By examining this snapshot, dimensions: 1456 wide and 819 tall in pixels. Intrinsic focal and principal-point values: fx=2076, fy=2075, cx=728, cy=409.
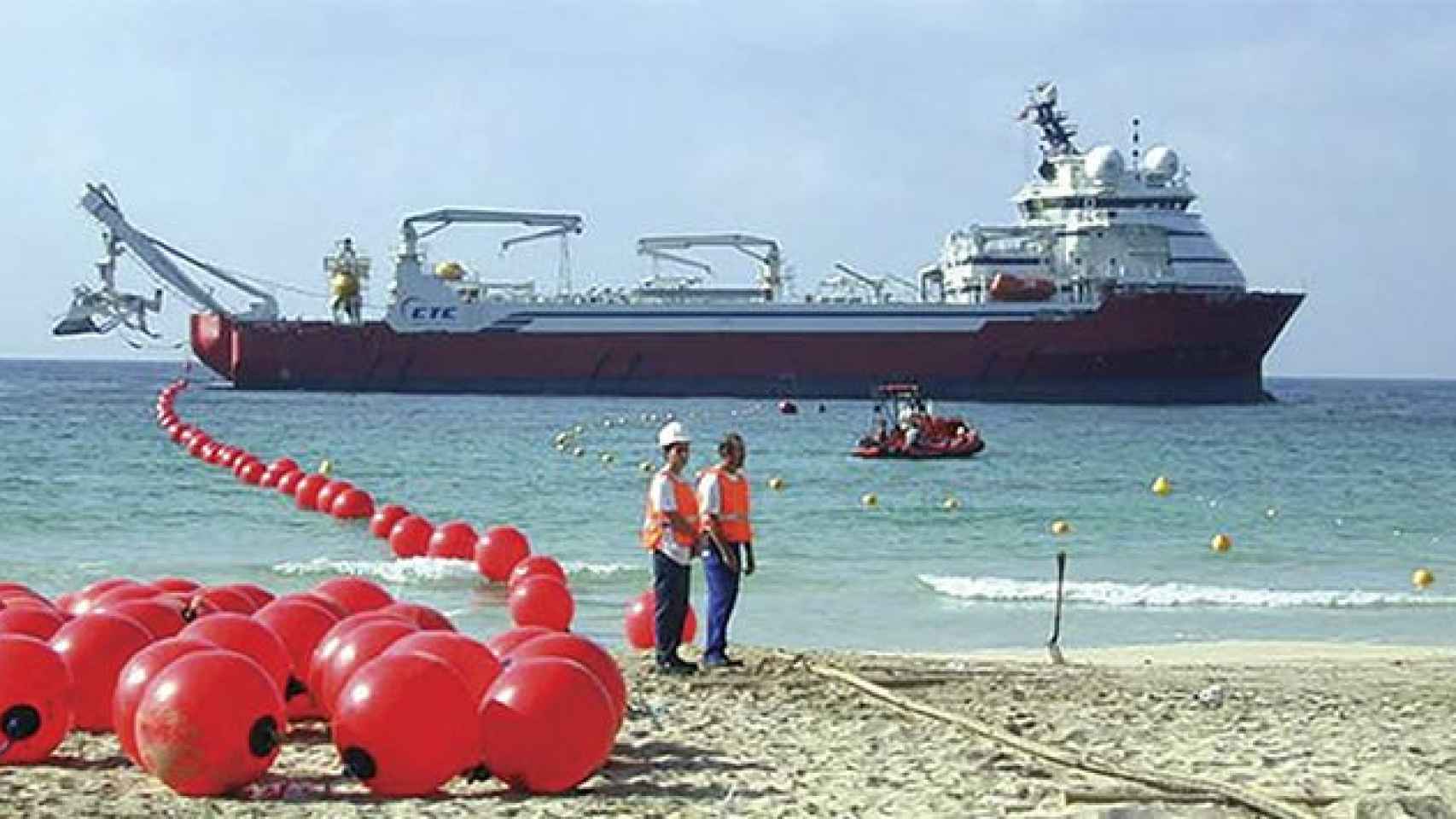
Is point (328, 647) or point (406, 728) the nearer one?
point (406, 728)

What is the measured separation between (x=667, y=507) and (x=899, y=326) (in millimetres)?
50224

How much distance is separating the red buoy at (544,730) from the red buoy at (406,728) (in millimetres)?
85

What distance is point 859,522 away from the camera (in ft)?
83.1

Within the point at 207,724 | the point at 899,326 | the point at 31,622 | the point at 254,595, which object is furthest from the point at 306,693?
the point at 899,326

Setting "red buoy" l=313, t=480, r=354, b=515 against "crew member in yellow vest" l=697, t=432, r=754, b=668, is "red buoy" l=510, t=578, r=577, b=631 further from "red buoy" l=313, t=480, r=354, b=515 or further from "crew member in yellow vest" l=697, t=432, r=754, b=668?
"red buoy" l=313, t=480, r=354, b=515

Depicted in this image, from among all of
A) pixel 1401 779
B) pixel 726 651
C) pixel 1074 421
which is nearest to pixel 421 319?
pixel 1074 421

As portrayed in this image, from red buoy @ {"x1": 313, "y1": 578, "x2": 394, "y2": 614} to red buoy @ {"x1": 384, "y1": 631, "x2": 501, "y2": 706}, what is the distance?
2.27 metres

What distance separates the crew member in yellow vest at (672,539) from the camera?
958 cm

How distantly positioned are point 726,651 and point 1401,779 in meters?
4.31

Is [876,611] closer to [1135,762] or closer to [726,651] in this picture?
[726,651]

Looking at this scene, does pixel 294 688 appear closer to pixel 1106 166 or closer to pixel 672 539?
pixel 672 539

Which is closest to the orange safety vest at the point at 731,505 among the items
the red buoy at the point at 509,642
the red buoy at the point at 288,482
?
the red buoy at the point at 509,642

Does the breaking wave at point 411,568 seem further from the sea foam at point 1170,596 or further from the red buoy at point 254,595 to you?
the red buoy at point 254,595

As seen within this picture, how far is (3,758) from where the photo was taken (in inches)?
296
